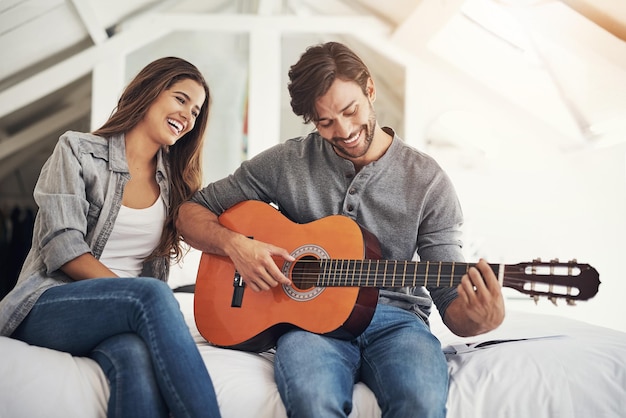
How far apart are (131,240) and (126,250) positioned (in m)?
0.03

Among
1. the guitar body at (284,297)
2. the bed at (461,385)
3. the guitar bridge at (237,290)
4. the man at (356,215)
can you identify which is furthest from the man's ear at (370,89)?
the bed at (461,385)

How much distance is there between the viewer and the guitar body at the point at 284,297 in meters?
1.38

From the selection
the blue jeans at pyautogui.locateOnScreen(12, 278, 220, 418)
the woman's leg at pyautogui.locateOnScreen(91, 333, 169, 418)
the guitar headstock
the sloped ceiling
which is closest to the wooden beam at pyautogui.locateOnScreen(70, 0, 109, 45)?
the sloped ceiling

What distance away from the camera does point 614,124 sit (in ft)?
9.51

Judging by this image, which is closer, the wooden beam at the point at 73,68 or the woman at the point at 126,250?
the woman at the point at 126,250

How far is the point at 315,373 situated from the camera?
1.21m

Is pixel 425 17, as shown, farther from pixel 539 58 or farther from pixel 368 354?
pixel 368 354

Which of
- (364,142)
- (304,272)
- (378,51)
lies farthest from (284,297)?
(378,51)

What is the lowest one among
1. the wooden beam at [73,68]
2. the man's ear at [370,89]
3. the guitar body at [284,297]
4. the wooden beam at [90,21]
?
the guitar body at [284,297]

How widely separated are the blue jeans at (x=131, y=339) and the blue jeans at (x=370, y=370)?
6.7 inches

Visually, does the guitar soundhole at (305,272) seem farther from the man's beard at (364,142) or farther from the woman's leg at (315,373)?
the man's beard at (364,142)

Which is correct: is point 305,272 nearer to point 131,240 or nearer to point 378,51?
point 131,240

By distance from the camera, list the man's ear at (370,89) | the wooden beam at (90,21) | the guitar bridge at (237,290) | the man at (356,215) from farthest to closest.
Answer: the wooden beam at (90,21) → the man's ear at (370,89) → the guitar bridge at (237,290) → the man at (356,215)

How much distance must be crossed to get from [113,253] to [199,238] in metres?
0.22
